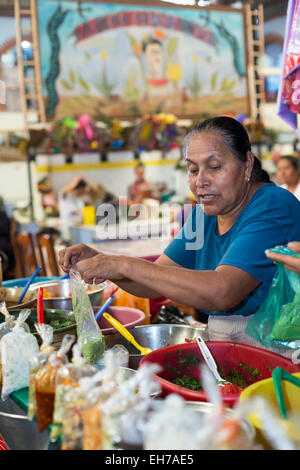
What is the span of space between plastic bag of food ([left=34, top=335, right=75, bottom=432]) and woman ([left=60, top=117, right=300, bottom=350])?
38 cm

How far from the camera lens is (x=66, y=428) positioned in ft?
3.33

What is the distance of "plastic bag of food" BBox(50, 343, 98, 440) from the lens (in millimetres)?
1073

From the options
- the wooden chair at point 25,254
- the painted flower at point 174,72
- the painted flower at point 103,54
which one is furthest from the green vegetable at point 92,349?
the painted flower at point 174,72

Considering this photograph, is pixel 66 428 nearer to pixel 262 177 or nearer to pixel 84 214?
pixel 262 177

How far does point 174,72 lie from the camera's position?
26.2 feet

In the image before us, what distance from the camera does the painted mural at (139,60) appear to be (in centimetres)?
702

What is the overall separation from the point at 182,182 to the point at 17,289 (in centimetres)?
578

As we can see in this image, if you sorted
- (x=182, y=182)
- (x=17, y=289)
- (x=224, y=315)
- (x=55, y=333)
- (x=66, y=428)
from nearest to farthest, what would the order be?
(x=66, y=428) → (x=55, y=333) → (x=224, y=315) → (x=17, y=289) → (x=182, y=182)

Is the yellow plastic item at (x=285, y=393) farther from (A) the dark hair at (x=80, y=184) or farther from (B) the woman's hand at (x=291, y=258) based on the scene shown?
(A) the dark hair at (x=80, y=184)

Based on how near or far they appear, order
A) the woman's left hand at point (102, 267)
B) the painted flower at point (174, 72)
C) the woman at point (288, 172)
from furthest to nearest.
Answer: the painted flower at point (174, 72), the woman at point (288, 172), the woman's left hand at point (102, 267)

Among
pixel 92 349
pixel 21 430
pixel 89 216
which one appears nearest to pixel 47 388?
pixel 21 430

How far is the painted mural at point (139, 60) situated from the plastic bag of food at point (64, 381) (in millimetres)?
6229

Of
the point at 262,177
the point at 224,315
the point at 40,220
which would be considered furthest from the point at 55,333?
the point at 40,220

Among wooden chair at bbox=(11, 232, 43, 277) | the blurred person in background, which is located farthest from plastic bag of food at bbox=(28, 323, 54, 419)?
the blurred person in background
